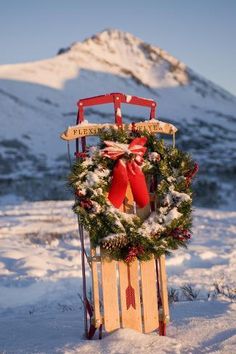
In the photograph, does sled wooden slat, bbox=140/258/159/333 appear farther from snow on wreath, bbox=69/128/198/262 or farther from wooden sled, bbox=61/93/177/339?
snow on wreath, bbox=69/128/198/262

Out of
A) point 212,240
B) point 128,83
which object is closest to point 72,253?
point 212,240

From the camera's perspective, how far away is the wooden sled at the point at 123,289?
3688 mm

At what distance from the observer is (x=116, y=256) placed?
3.67 meters

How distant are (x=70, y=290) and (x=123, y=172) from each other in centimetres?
322

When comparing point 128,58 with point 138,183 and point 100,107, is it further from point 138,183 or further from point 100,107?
point 138,183

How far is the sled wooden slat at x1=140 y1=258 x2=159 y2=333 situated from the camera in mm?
3809

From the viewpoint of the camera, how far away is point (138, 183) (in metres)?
3.74

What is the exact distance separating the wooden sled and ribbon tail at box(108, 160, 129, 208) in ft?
0.40

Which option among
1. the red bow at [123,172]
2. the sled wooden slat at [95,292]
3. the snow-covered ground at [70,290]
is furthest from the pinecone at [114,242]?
the snow-covered ground at [70,290]

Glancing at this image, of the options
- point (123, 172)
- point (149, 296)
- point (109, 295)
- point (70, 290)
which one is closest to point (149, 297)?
point (149, 296)

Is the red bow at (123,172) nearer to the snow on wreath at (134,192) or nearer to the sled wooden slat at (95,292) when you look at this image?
the snow on wreath at (134,192)

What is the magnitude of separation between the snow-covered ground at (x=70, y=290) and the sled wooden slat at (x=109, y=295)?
12 cm

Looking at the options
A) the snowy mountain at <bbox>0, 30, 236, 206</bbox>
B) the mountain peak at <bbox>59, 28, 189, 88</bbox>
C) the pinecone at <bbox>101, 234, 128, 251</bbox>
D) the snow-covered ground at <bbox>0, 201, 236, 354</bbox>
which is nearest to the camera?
the snow-covered ground at <bbox>0, 201, 236, 354</bbox>

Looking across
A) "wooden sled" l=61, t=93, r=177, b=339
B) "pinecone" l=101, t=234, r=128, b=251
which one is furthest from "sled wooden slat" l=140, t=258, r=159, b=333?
"pinecone" l=101, t=234, r=128, b=251
